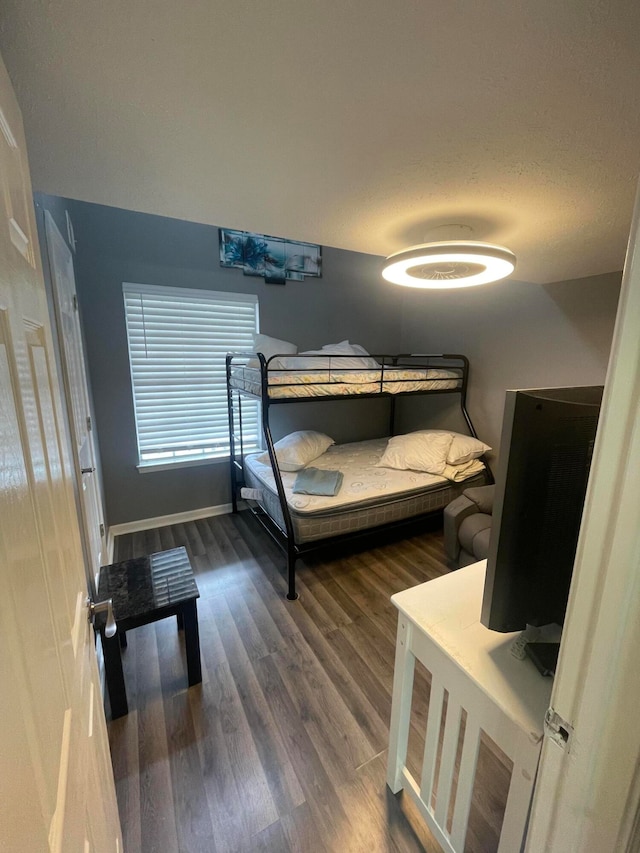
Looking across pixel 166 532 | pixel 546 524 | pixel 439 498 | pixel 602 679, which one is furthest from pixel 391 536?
pixel 602 679

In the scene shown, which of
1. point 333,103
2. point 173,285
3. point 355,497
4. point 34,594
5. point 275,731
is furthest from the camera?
point 173,285

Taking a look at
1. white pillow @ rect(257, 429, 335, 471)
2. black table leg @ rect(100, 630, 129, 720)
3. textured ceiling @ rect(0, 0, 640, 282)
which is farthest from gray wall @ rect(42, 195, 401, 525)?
black table leg @ rect(100, 630, 129, 720)

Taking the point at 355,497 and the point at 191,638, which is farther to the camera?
the point at 355,497

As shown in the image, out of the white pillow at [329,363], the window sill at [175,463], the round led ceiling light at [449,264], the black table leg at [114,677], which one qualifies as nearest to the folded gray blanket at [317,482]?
the white pillow at [329,363]

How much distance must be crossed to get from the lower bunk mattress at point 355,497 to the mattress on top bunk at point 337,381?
696mm

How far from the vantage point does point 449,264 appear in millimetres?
1548

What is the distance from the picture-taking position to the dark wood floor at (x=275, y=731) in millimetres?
1127

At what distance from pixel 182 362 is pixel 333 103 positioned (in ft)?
8.35

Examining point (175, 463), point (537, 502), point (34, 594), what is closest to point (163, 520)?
point (175, 463)

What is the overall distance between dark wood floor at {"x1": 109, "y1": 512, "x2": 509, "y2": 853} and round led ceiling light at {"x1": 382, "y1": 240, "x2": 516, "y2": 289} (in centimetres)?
190

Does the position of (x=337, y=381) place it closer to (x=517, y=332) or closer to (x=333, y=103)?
(x=517, y=332)

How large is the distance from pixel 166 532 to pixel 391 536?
194 cm

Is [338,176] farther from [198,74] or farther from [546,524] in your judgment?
[546,524]

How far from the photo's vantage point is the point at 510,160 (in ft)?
3.00
